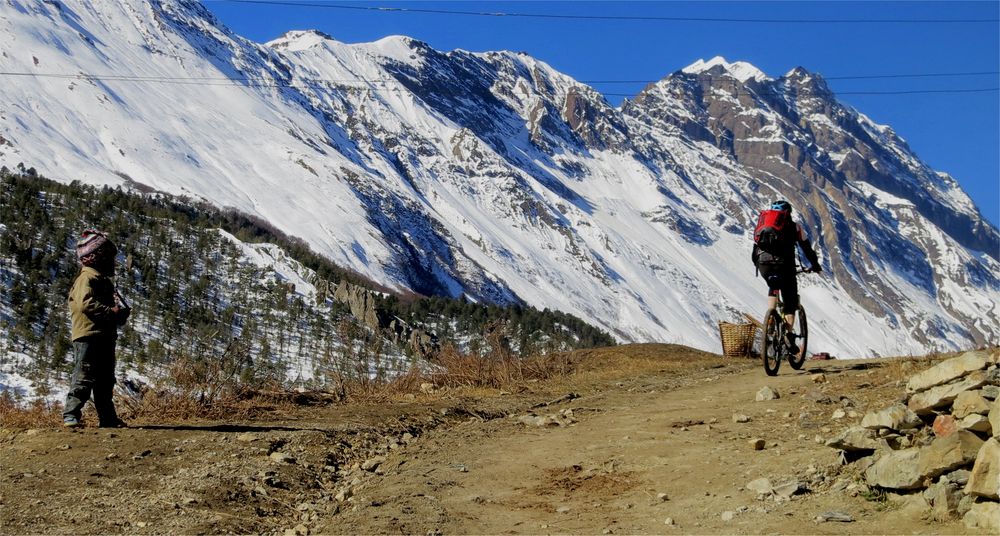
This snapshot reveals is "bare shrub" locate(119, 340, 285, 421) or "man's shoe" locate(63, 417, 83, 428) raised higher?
"bare shrub" locate(119, 340, 285, 421)

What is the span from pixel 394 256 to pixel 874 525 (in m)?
188

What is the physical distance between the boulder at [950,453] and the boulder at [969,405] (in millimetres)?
434

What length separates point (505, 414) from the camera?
34.2 ft

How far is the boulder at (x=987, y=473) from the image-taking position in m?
4.56

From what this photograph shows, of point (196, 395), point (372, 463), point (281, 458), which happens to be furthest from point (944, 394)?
point (196, 395)

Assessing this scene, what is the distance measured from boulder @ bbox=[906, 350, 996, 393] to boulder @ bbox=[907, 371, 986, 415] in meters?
0.42

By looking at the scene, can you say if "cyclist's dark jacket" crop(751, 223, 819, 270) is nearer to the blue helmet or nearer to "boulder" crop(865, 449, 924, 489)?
the blue helmet

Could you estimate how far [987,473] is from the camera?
4.61 meters

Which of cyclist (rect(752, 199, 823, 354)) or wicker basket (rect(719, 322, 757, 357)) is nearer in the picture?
cyclist (rect(752, 199, 823, 354))

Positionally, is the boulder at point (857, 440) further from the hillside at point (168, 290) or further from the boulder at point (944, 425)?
the hillside at point (168, 290)

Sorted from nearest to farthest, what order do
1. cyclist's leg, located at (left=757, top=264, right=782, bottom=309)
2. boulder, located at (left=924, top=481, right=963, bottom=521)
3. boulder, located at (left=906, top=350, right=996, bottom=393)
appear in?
boulder, located at (left=924, top=481, right=963, bottom=521) → boulder, located at (left=906, top=350, right=996, bottom=393) → cyclist's leg, located at (left=757, top=264, right=782, bottom=309)

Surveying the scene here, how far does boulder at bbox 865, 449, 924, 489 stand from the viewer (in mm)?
5121

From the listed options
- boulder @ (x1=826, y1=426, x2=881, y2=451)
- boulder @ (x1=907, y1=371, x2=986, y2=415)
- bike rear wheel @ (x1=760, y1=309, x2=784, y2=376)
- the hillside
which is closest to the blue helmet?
bike rear wheel @ (x1=760, y1=309, x2=784, y2=376)

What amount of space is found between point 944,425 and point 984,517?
45.3 inches
